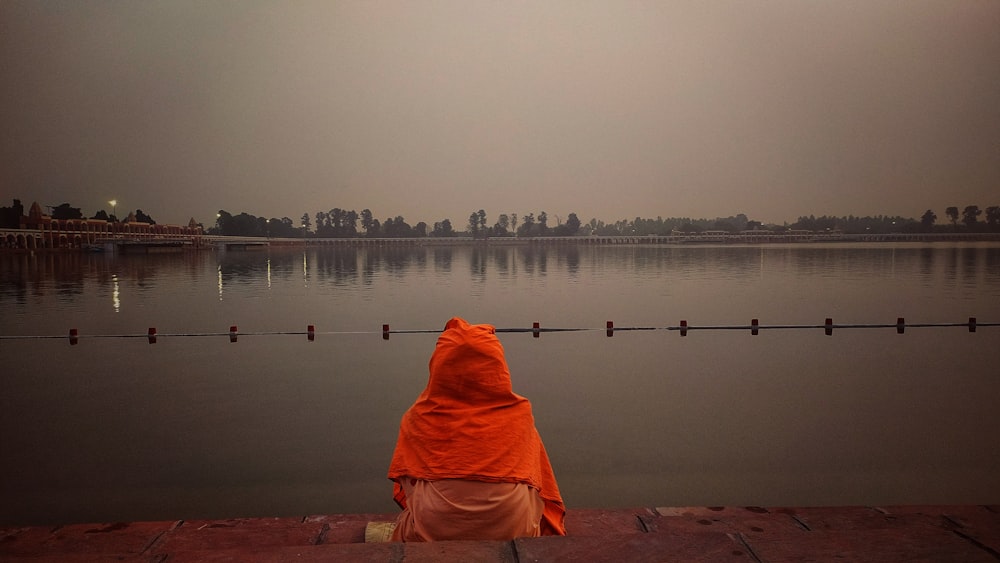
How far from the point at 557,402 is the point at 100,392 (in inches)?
283

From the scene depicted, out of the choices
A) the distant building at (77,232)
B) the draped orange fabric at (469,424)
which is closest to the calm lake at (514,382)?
the distant building at (77,232)

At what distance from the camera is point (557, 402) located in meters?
10.2

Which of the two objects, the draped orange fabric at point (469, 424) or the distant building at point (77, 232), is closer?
the draped orange fabric at point (469, 424)

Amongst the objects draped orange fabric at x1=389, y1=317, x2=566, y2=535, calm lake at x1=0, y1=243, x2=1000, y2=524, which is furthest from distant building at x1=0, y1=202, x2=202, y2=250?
draped orange fabric at x1=389, y1=317, x2=566, y2=535

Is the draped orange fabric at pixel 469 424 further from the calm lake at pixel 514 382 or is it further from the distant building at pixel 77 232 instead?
the distant building at pixel 77 232

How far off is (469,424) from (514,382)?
9.33 m

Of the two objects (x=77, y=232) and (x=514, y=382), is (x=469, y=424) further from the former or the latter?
(x=77, y=232)

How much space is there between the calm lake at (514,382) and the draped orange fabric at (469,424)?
4108mm

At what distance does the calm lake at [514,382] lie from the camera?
6855 mm

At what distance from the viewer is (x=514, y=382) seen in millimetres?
11750

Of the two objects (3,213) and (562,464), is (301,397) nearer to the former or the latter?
(562,464)

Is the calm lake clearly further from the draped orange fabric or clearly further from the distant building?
the draped orange fabric

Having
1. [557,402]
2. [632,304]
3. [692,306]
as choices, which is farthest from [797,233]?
[557,402]

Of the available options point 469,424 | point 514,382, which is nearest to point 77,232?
point 514,382
